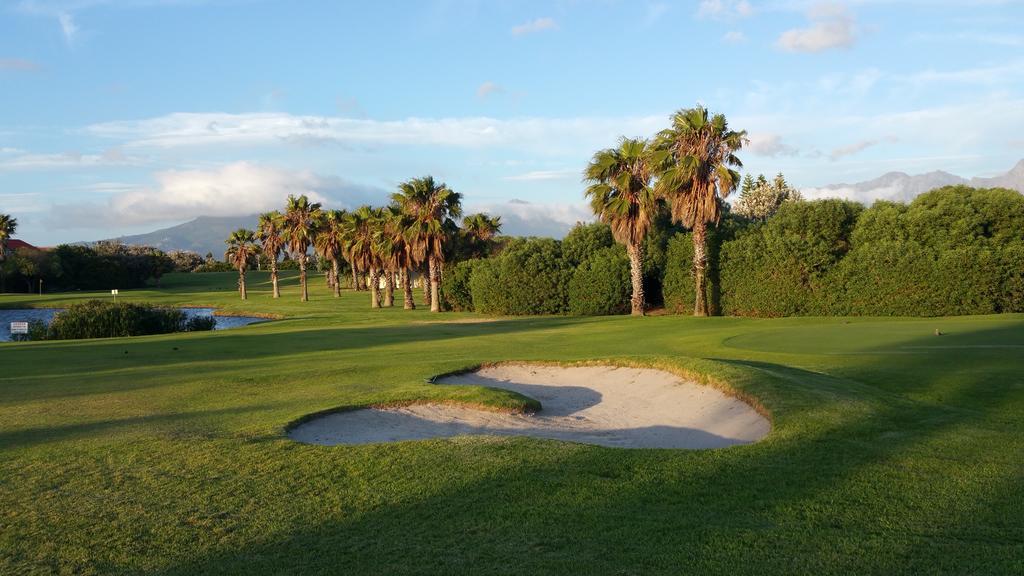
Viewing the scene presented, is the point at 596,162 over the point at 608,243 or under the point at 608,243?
over

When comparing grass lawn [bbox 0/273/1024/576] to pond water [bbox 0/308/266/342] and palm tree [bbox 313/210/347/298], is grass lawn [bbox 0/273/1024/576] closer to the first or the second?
pond water [bbox 0/308/266/342]

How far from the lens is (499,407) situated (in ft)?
45.3

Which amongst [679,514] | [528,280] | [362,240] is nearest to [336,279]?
[362,240]

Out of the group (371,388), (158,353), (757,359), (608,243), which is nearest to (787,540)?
(371,388)

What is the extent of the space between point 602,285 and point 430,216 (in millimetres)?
14029

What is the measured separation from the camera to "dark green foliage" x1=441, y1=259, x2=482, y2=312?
57.6 meters

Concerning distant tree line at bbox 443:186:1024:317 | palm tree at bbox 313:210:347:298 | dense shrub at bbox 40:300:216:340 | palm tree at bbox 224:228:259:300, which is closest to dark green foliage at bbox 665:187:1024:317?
distant tree line at bbox 443:186:1024:317

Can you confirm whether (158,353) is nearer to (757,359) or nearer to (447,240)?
(757,359)

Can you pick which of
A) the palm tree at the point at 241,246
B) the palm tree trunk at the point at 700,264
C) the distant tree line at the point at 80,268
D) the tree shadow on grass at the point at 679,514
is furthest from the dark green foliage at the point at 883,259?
the distant tree line at the point at 80,268

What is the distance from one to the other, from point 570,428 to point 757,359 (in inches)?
351

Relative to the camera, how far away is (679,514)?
680cm

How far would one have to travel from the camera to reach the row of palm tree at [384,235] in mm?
55969

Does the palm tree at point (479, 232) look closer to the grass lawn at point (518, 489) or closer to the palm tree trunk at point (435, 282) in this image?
the palm tree trunk at point (435, 282)

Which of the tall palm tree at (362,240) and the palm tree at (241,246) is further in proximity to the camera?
the palm tree at (241,246)
